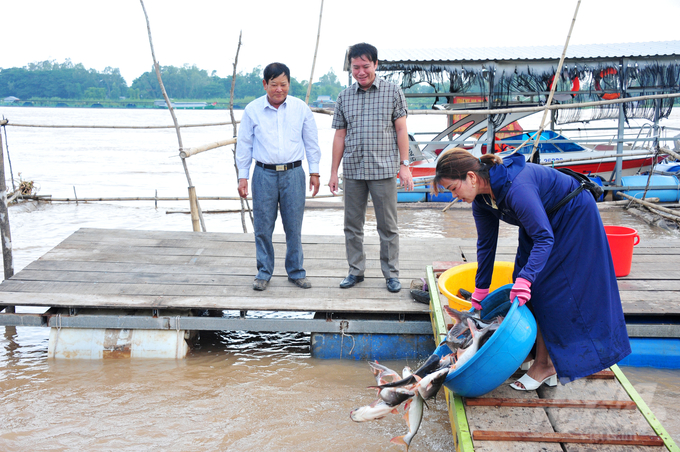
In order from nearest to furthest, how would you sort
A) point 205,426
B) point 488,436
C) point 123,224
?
1. point 488,436
2. point 205,426
3. point 123,224

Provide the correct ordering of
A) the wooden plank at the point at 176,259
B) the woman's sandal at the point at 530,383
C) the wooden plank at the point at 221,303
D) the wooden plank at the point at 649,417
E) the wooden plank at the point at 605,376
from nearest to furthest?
the wooden plank at the point at 649,417 < the woman's sandal at the point at 530,383 < the wooden plank at the point at 605,376 < the wooden plank at the point at 221,303 < the wooden plank at the point at 176,259

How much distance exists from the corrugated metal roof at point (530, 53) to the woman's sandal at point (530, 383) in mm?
7676

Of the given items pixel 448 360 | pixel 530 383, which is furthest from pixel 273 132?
pixel 530 383

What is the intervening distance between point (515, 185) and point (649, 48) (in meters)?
9.97

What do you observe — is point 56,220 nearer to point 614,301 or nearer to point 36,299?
point 36,299

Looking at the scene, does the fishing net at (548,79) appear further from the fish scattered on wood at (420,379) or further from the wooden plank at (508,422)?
the wooden plank at (508,422)

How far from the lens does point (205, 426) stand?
9.05 feet

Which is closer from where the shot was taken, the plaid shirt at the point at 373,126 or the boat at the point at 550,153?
the plaid shirt at the point at 373,126

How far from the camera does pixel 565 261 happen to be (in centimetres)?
213

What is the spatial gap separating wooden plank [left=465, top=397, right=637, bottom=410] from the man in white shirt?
1746 millimetres

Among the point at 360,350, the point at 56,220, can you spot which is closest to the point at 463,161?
the point at 360,350

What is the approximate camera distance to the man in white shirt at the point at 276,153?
3.43 metres

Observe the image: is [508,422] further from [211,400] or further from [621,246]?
[621,246]

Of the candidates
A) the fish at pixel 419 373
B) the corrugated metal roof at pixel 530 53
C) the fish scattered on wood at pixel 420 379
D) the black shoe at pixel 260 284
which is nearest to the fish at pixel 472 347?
the fish scattered on wood at pixel 420 379
